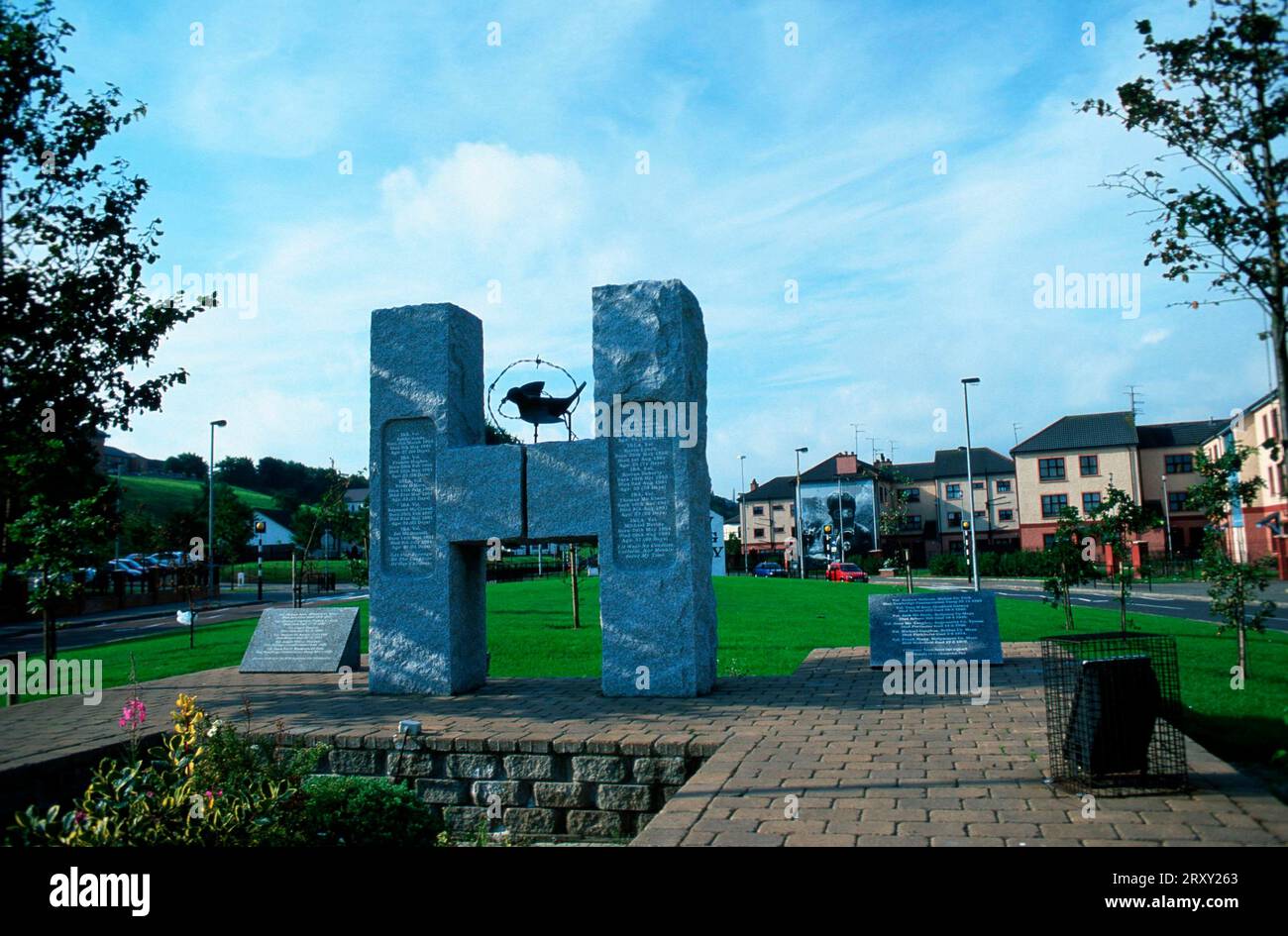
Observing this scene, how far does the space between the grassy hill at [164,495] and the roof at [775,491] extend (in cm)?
4575

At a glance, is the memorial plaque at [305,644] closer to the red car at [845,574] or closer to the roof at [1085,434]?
the red car at [845,574]

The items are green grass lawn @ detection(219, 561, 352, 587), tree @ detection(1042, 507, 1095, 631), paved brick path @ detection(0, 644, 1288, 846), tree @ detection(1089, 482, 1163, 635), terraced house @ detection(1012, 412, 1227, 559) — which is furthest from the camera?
terraced house @ detection(1012, 412, 1227, 559)

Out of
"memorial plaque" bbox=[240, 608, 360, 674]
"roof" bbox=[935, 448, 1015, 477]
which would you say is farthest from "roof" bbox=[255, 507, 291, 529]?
"memorial plaque" bbox=[240, 608, 360, 674]

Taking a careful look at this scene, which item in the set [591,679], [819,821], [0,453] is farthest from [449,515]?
[819,821]

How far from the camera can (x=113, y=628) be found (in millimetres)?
28797

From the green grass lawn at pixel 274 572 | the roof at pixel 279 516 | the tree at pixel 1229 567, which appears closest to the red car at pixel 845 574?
the green grass lawn at pixel 274 572

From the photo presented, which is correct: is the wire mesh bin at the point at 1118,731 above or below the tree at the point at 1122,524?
below

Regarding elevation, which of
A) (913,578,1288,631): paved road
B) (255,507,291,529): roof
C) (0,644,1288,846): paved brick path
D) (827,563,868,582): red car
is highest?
(255,507,291,529): roof

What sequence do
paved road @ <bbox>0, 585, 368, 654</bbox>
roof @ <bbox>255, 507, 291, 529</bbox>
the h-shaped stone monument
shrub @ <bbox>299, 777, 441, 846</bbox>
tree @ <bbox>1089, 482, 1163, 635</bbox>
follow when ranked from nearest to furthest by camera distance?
shrub @ <bbox>299, 777, 441, 846</bbox> < the h-shaped stone monument < tree @ <bbox>1089, 482, 1163, 635</bbox> < paved road @ <bbox>0, 585, 368, 654</bbox> < roof @ <bbox>255, 507, 291, 529</bbox>

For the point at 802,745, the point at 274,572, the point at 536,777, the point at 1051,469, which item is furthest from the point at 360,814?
the point at 1051,469

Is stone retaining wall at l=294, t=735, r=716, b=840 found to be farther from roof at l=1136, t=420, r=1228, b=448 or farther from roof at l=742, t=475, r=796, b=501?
roof at l=742, t=475, r=796, b=501

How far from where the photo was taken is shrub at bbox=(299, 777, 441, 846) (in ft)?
18.4

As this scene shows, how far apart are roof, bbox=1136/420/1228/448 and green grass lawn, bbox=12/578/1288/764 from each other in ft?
140

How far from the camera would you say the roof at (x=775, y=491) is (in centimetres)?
8525
